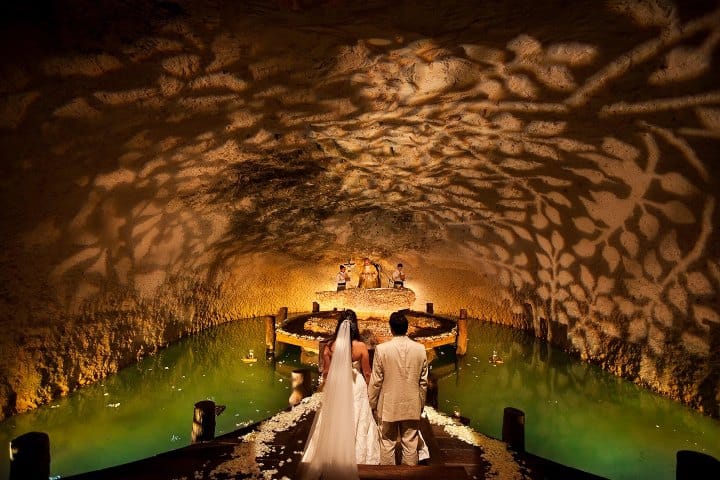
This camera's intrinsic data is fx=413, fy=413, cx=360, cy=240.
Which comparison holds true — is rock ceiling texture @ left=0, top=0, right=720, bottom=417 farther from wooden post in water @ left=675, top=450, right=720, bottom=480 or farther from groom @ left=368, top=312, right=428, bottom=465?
wooden post in water @ left=675, top=450, right=720, bottom=480

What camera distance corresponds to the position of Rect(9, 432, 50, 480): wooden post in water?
2330 mm

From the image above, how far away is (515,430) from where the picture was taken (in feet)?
11.1

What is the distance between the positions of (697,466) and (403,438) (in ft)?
5.33

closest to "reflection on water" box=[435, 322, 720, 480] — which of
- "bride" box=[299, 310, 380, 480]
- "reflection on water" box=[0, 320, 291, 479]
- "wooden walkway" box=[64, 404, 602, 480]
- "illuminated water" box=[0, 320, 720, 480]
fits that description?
"illuminated water" box=[0, 320, 720, 480]

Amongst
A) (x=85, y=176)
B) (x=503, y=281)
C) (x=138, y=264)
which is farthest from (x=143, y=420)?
(x=503, y=281)

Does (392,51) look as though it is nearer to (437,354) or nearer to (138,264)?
(138,264)

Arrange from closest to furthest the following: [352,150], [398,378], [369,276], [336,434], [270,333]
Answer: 1. [336,434]
2. [398,378]
3. [352,150]
4. [270,333]
5. [369,276]

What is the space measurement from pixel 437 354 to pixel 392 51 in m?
5.97

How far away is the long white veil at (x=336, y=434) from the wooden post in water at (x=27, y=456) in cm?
151

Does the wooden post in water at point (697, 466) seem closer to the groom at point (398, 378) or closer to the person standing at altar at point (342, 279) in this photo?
the groom at point (398, 378)

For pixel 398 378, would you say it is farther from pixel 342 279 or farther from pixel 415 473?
pixel 342 279

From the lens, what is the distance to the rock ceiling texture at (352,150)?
3.47m

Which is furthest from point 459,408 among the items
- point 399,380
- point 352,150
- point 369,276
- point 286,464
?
point 369,276

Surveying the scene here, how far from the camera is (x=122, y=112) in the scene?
13.7 ft
